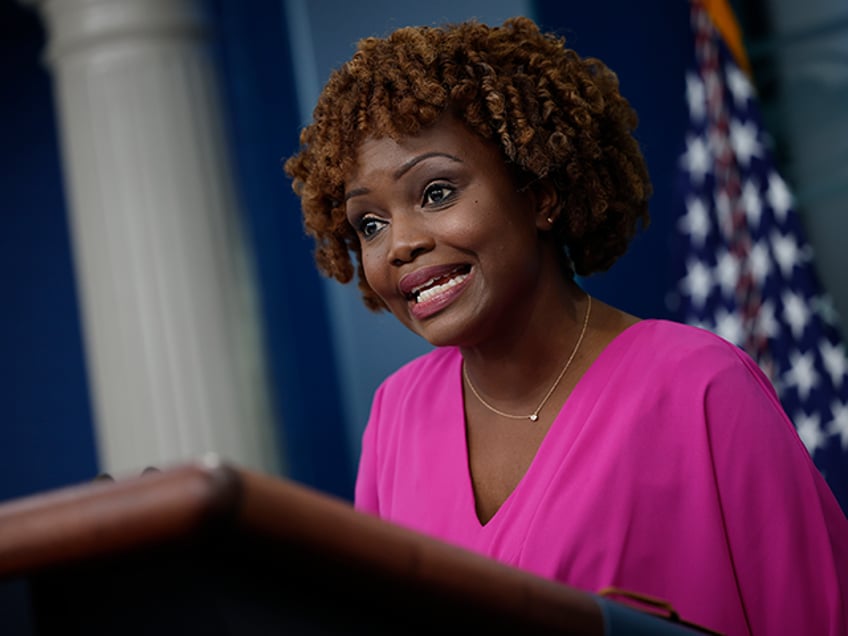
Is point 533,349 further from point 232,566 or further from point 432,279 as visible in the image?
point 232,566

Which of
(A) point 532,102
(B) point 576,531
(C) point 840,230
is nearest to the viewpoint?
(B) point 576,531

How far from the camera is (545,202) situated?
4.96 ft

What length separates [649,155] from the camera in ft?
11.0

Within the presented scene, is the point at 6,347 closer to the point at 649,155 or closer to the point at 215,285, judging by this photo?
the point at 215,285

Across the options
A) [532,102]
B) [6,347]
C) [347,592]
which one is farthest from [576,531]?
[6,347]

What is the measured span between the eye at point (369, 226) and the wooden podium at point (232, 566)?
0.86m

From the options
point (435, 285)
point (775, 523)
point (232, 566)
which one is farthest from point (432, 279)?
point (232, 566)

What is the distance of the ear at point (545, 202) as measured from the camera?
4.93ft

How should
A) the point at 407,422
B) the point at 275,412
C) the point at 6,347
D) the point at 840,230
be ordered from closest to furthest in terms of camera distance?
the point at 407,422
the point at 840,230
the point at 275,412
the point at 6,347

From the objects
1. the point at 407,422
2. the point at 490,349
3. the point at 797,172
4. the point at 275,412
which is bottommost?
the point at 275,412

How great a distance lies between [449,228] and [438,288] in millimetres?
77

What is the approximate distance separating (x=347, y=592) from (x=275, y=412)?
344 cm

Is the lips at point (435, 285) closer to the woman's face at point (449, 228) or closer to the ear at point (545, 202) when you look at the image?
the woman's face at point (449, 228)

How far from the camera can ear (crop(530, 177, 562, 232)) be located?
150 centimetres
